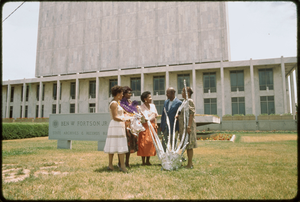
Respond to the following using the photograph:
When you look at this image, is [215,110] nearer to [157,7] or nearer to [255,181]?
[157,7]

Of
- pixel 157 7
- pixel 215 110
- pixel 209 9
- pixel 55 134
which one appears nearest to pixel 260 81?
pixel 215 110

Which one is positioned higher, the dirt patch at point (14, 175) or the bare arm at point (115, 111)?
the bare arm at point (115, 111)

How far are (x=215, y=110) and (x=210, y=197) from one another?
28.2 m

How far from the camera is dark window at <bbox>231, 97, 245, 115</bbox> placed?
2918 centimetres

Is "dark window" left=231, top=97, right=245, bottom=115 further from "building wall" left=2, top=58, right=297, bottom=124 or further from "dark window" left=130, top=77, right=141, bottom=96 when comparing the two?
"dark window" left=130, top=77, right=141, bottom=96

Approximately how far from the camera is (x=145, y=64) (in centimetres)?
3322

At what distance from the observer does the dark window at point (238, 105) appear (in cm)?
2918

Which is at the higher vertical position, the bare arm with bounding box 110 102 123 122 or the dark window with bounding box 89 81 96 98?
the dark window with bounding box 89 81 96 98

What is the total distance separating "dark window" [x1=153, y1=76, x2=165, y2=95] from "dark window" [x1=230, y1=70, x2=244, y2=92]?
31.7 feet

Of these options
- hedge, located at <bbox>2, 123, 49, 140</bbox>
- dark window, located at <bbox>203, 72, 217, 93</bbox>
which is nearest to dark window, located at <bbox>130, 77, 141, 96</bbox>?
dark window, located at <bbox>203, 72, 217, 93</bbox>

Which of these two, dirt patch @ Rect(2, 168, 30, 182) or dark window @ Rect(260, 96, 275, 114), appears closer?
dirt patch @ Rect(2, 168, 30, 182)

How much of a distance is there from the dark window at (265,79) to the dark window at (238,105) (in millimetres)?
2942

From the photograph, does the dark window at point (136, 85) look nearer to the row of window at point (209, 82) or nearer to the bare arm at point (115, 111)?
the row of window at point (209, 82)

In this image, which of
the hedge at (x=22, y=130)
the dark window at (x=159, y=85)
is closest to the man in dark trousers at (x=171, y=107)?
the hedge at (x=22, y=130)
